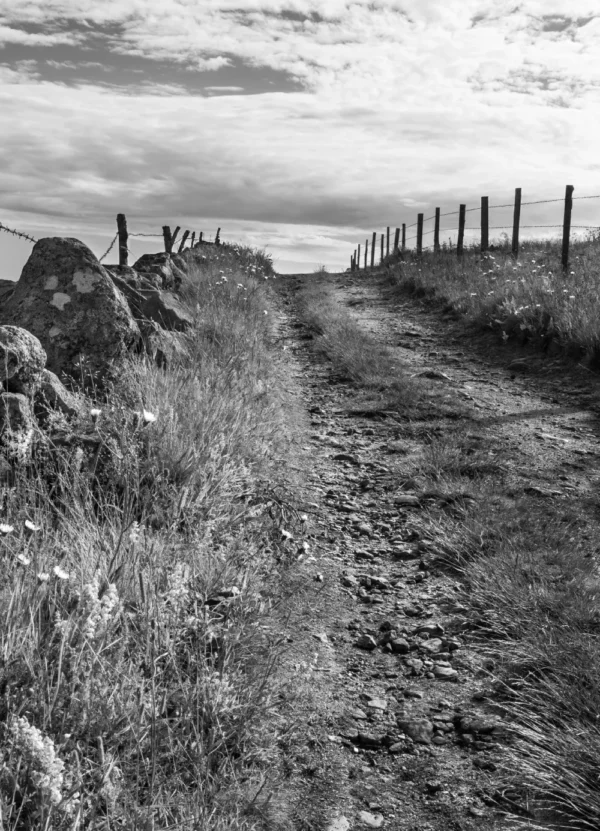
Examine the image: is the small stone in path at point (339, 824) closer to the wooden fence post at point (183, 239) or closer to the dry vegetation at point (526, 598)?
the dry vegetation at point (526, 598)

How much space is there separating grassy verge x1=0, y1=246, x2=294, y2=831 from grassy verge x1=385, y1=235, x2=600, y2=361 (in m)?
6.28

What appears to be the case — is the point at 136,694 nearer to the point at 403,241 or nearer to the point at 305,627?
the point at 305,627

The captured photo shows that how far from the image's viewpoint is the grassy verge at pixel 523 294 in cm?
938

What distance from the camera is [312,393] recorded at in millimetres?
8141

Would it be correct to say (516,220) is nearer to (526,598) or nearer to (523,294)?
(523,294)

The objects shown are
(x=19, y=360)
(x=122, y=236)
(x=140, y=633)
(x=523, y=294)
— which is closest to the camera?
(x=140, y=633)

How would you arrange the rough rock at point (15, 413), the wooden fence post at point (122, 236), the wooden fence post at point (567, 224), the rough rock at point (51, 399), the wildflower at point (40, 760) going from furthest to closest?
the wooden fence post at point (567, 224) → the wooden fence post at point (122, 236) → the rough rock at point (51, 399) → the rough rock at point (15, 413) → the wildflower at point (40, 760)

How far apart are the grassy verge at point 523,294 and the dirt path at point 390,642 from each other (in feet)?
7.62

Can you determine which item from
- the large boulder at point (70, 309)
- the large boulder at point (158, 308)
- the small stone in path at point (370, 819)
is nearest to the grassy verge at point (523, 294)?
the large boulder at point (158, 308)

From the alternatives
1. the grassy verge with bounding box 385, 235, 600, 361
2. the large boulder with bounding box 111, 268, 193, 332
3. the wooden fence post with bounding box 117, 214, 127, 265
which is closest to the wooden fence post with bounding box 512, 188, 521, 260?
the grassy verge with bounding box 385, 235, 600, 361

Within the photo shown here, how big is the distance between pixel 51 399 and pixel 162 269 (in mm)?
8957

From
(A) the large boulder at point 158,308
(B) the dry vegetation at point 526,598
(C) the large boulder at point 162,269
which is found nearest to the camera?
(B) the dry vegetation at point 526,598

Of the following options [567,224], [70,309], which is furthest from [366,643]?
[567,224]

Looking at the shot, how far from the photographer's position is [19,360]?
13.2 feet
